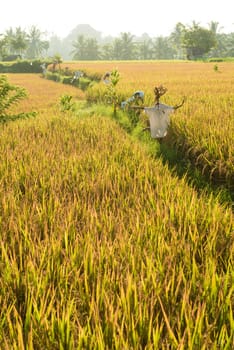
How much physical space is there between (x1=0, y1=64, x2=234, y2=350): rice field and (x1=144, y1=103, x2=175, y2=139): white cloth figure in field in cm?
143

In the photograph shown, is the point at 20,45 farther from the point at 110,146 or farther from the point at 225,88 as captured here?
the point at 110,146

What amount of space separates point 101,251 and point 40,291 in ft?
A: 1.31

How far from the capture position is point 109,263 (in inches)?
70.6

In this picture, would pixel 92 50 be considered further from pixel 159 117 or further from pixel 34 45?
pixel 159 117

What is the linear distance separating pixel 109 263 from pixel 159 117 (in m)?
3.58

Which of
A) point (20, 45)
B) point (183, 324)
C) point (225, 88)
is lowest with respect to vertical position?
point (183, 324)

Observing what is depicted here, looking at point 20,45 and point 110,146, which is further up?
point 20,45

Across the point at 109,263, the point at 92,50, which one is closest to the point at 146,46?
the point at 92,50

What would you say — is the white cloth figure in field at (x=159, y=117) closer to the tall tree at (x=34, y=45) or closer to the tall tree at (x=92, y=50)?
the tall tree at (x=92, y=50)

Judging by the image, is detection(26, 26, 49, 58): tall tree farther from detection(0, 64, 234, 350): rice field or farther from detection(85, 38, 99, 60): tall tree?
detection(0, 64, 234, 350): rice field

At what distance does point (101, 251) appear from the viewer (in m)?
1.83

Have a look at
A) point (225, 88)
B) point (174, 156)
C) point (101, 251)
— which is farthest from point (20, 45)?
point (101, 251)

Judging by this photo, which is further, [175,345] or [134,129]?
[134,129]

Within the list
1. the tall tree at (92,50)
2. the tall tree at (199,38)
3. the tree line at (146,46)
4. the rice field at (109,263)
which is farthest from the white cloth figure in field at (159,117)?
the tall tree at (92,50)
